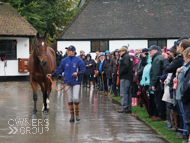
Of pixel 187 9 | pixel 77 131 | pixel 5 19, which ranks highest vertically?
pixel 187 9

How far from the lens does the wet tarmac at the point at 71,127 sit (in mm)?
8117

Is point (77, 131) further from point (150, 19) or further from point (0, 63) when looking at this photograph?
point (150, 19)

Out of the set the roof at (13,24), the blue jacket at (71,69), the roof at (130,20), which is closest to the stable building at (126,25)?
the roof at (130,20)

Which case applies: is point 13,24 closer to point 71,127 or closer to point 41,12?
point 41,12

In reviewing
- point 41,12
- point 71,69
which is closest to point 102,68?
point 71,69

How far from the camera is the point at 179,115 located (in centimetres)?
864

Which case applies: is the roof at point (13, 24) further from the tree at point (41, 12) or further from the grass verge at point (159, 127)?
the grass verge at point (159, 127)

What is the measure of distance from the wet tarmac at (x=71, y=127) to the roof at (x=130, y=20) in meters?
24.6

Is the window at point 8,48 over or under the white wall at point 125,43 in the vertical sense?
under

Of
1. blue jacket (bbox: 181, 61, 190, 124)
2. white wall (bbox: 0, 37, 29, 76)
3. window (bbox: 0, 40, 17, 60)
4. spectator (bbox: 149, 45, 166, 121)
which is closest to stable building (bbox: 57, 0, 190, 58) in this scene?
white wall (bbox: 0, 37, 29, 76)

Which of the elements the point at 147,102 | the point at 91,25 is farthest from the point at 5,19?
the point at 147,102

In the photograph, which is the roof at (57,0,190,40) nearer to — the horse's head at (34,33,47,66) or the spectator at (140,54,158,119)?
the horse's head at (34,33,47,66)

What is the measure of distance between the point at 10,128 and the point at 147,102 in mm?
4165

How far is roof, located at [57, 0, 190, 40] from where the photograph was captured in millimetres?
37656
